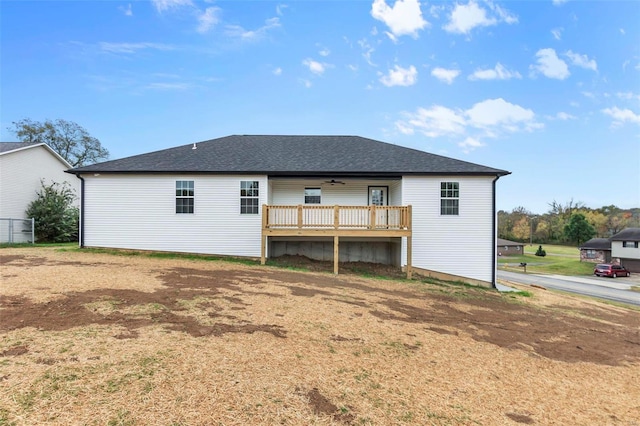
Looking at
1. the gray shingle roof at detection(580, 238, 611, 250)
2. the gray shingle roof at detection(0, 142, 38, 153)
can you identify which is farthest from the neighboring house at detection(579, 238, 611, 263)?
the gray shingle roof at detection(0, 142, 38, 153)

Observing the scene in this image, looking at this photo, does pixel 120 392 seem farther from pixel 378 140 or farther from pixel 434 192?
pixel 378 140

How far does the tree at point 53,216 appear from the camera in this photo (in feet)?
62.0

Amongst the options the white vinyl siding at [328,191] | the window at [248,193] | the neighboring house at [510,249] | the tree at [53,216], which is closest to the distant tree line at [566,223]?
the neighboring house at [510,249]

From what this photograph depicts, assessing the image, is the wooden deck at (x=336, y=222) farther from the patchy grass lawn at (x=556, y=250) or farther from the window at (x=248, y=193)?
the patchy grass lawn at (x=556, y=250)

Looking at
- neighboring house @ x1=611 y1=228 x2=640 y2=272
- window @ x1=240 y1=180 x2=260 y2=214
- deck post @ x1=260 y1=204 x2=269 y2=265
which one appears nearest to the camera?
deck post @ x1=260 y1=204 x2=269 y2=265

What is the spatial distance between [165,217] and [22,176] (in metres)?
12.4

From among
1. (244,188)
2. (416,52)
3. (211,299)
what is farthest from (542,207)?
(211,299)

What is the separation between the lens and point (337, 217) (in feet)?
40.7

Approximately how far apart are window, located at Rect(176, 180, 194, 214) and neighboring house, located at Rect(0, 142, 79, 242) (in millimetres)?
11688

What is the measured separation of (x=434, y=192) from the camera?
13.8 meters

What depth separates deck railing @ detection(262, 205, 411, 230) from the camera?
41.0 ft

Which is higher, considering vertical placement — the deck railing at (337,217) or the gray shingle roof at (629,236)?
the deck railing at (337,217)

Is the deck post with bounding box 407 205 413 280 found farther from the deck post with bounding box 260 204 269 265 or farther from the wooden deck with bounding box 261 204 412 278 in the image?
the deck post with bounding box 260 204 269 265

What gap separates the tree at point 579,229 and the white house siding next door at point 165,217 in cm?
6764
